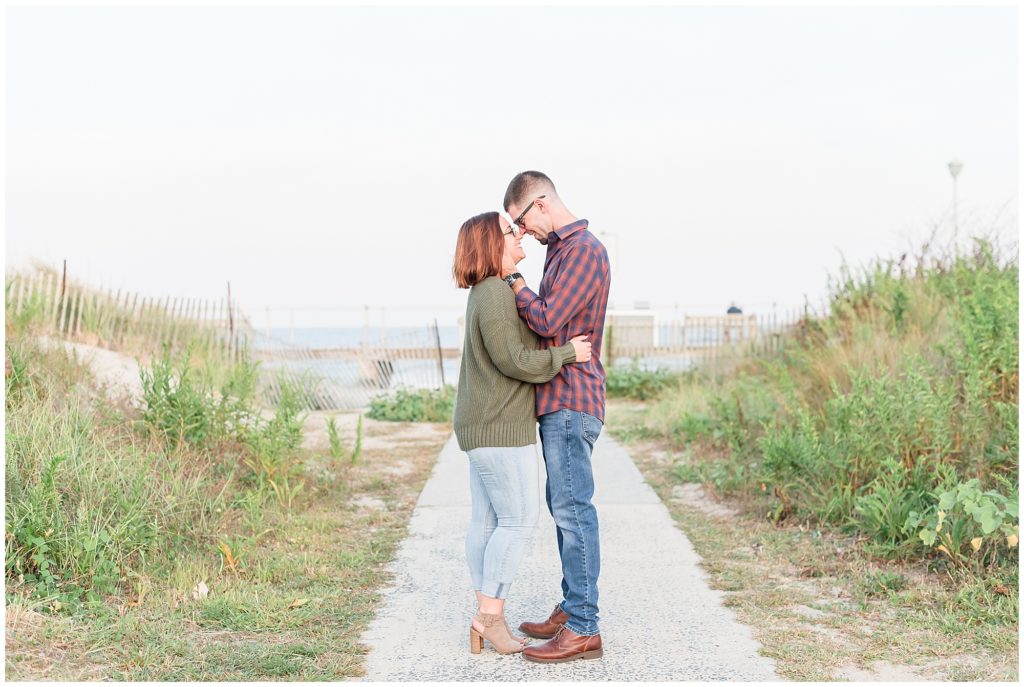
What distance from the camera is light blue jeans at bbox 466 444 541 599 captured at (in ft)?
12.9

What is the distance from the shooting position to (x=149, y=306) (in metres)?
14.7

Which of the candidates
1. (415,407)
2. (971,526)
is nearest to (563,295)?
(971,526)

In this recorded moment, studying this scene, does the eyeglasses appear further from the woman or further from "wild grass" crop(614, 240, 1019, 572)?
"wild grass" crop(614, 240, 1019, 572)

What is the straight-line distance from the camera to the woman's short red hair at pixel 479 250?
391cm

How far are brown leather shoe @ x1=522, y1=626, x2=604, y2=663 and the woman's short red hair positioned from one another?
1.53m

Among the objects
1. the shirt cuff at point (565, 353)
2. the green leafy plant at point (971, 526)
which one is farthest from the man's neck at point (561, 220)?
the green leafy plant at point (971, 526)

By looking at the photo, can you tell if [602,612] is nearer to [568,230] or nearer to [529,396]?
[529,396]

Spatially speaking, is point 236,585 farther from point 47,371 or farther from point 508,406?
point 47,371

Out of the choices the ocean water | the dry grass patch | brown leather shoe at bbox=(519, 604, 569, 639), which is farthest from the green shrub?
brown leather shoe at bbox=(519, 604, 569, 639)

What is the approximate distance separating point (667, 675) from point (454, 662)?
883 mm

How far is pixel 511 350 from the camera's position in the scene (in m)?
3.82

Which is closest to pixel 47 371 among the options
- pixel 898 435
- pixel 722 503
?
pixel 722 503

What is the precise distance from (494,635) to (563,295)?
4.86 ft

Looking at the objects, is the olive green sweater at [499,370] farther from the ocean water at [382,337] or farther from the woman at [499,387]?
the ocean water at [382,337]
